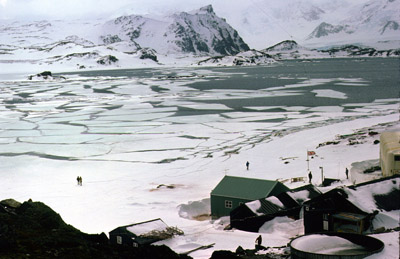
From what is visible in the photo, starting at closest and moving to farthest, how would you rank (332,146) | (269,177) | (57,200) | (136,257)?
(136,257)
(57,200)
(269,177)
(332,146)

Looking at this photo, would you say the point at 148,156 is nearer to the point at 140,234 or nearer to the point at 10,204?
the point at 10,204

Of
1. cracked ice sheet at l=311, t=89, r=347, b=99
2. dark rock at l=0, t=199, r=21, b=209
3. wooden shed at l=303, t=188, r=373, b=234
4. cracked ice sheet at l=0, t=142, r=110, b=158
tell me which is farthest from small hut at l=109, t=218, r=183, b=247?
cracked ice sheet at l=311, t=89, r=347, b=99

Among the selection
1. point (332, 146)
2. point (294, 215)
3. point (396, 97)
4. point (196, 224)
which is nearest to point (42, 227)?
point (196, 224)

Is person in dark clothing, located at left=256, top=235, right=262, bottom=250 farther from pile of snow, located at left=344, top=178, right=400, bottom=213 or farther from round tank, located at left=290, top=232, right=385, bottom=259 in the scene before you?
pile of snow, located at left=344, top=178, right=400, bottom=213

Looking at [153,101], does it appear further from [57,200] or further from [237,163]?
[57,200]

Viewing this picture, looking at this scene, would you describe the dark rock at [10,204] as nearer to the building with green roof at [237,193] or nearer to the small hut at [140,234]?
the small hut at [140,234]

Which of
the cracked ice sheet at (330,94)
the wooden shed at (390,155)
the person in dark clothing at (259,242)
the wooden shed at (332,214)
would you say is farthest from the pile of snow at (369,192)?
the cracked ice sheet at (330,94)

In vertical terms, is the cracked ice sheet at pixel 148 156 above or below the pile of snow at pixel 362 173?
below

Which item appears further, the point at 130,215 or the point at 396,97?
the point at 396,97
